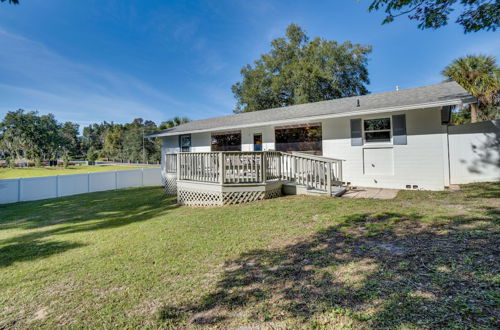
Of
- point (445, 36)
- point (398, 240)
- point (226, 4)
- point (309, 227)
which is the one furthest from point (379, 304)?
point (226, 4)

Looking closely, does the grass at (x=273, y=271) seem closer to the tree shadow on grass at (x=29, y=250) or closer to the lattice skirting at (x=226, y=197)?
the tree shadow on grass at (x=29, y=250)

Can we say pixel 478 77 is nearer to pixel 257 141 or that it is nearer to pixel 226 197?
pixel 257 141

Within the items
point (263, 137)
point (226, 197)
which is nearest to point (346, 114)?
point (263, 137)

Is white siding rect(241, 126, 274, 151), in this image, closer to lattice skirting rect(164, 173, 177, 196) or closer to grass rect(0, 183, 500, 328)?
lattice skirting rect(164, 173, 177, 196)

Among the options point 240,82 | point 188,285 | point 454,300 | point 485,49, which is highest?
point 240,82

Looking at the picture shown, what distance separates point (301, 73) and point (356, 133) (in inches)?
570

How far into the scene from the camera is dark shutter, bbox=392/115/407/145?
7953mm

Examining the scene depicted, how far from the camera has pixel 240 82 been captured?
26328 millimetres

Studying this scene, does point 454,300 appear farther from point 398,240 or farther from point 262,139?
point 262,139

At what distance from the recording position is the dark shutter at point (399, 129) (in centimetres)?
795

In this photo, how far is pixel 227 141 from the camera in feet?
41.2

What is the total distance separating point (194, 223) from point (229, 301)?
127 inches

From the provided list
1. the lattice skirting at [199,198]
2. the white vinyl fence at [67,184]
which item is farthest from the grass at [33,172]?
the lattice skirting at [199,198]

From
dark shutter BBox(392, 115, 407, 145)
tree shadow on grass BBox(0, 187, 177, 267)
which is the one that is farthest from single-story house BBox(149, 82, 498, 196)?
tree shadow on grass BBox(0, 187, 177, 267)
